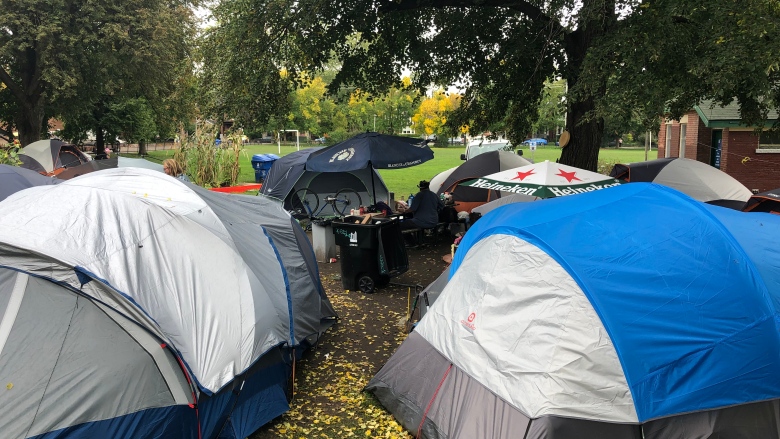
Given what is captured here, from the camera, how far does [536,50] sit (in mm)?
11258

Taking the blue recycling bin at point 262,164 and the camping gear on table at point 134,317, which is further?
the blue recycling bin at point 262,164

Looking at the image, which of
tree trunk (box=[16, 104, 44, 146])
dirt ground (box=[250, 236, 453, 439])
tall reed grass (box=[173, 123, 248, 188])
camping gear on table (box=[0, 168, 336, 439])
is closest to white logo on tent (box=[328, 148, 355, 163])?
dirt ground (box=[250, 236, 453, 439])

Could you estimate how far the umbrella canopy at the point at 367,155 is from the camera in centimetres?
1073

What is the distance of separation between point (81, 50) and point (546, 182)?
20343 millimetres

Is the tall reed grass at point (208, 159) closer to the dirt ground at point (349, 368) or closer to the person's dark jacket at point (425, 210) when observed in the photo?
the person's dark jacket at point (425, 210)

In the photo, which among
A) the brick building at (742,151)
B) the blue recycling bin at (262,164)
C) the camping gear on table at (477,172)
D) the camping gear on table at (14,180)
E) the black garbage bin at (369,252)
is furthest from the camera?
the blue recycling bin at (262,164)

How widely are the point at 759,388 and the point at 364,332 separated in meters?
4.22

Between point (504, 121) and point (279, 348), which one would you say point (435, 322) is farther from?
point (504, 121)

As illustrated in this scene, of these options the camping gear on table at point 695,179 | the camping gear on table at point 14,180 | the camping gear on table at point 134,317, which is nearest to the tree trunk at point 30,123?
the camping gear on table at point 14,180

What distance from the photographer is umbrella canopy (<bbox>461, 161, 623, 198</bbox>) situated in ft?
24.7

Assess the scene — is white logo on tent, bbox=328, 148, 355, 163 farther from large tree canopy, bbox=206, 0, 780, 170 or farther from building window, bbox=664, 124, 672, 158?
building window, bbox=664, 124, 672, 158

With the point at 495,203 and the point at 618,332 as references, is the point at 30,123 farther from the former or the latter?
the point at 618,332

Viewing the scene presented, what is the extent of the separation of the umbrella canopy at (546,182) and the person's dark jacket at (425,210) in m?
3.26

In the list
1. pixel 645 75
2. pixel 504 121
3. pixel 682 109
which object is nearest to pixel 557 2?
pixel 645 75
